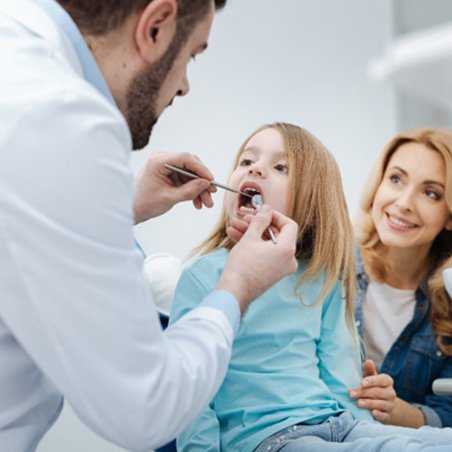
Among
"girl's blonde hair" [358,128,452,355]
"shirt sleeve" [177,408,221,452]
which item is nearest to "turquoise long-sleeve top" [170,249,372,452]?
"shirt sleeve" [177,408,221,452]

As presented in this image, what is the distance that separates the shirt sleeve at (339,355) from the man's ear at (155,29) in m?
0.72

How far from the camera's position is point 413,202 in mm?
1742

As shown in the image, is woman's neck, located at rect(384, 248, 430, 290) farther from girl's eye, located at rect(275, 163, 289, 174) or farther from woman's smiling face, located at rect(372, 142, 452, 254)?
girl's eye, located at rect(275, 163, 289, 174)

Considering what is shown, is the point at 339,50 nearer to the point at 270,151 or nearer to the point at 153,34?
the point at 270,151

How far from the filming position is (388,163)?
1.86 metres

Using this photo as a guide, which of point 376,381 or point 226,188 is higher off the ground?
point 226,188

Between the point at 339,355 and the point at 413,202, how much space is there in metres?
0.53

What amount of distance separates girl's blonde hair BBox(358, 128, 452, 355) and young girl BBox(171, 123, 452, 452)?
0.30 meters

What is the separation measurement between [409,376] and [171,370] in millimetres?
997

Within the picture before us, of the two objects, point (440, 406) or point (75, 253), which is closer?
point (75, 253)

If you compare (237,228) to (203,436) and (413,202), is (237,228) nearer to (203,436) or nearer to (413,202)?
(203,436)

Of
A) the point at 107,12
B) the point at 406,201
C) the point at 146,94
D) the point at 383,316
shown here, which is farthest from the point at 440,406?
the point at 107,12

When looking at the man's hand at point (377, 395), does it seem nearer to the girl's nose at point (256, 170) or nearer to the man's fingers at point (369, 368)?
the man's fingers at point (369, 368)

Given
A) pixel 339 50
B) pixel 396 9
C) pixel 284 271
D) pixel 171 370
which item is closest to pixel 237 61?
pixel 339 50
